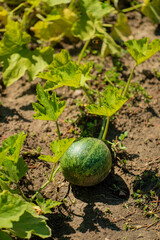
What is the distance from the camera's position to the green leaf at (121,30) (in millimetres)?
4672

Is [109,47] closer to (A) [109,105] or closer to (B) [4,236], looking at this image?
(A) [109,105]

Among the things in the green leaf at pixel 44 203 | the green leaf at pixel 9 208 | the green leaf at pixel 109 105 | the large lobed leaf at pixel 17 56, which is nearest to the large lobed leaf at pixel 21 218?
the green leaf at pixel 9 208

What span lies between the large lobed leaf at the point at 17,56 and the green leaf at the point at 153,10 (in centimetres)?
172

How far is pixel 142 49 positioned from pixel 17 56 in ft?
5.01

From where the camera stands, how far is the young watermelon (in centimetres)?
300

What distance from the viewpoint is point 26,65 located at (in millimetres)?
3936

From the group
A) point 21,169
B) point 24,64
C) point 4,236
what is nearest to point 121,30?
point 24,64

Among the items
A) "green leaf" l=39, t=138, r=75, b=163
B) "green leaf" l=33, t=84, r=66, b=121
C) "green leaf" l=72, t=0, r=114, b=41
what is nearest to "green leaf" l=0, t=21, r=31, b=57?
"green leaf" l=72, t=0, r=114, b=41

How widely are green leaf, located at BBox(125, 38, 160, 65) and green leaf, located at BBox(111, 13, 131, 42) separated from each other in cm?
126

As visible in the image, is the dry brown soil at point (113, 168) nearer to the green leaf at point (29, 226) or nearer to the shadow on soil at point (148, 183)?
the shadow on soil at point (148, 183)

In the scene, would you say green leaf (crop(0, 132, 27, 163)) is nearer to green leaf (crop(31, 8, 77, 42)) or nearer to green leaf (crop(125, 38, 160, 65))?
green leaf (crop(125, 38, 160, 65))

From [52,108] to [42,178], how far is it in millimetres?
767

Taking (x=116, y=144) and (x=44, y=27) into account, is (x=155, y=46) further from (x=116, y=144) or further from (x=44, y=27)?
(x=44, y=27)

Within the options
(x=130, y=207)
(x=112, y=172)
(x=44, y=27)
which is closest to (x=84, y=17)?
(x=44, y=27)
